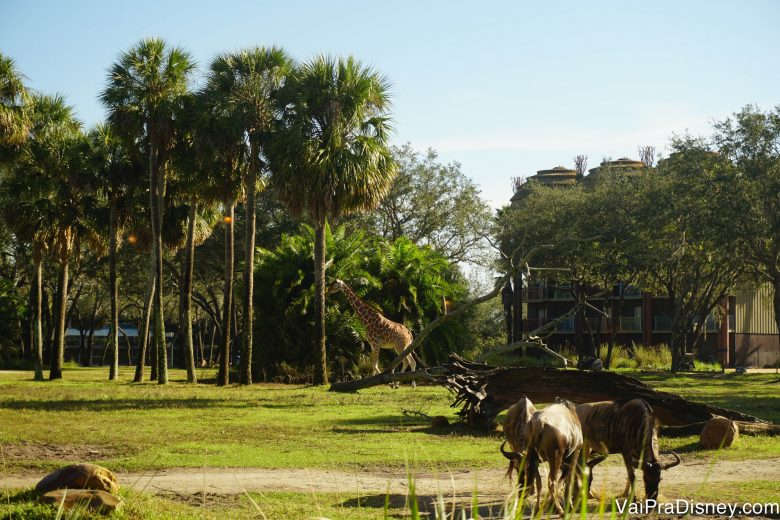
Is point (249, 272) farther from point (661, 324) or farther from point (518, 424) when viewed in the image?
point (661, 324)

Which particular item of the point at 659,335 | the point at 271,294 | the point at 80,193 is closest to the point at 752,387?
the point at 271,294

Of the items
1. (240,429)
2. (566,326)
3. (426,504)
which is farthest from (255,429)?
(566,326)

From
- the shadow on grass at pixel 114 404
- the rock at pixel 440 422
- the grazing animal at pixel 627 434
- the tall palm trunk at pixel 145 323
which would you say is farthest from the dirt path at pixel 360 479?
the tall palm trunk at pixel 145 323

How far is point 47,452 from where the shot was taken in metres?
13.7

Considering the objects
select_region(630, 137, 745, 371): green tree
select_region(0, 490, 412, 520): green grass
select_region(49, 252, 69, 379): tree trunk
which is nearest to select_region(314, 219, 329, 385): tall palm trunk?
select_region(49, 252, 69, 379): tree trunk

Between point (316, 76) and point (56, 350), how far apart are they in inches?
595

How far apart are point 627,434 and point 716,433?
600 centimetres

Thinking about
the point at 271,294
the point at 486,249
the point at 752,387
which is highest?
the point at 486,249

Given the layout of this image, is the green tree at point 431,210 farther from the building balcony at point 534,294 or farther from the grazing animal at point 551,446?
the grazing animal at point 551,446

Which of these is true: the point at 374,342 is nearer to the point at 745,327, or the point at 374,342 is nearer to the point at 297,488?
the point at 297,488

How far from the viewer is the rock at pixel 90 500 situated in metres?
8.27

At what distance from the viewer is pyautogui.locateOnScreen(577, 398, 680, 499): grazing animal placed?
330 inches

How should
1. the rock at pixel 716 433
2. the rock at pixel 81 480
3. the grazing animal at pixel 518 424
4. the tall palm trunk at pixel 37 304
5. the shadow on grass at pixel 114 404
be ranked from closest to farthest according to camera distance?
the grazing animal at pixel 518 424
the rock at pixel 81 480
the rock at pixel 716 433
the shadow on grass at pixel 114 404
the tall palm trunk at pixel 37 304

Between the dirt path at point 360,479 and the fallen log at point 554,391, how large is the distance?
8.98ft
